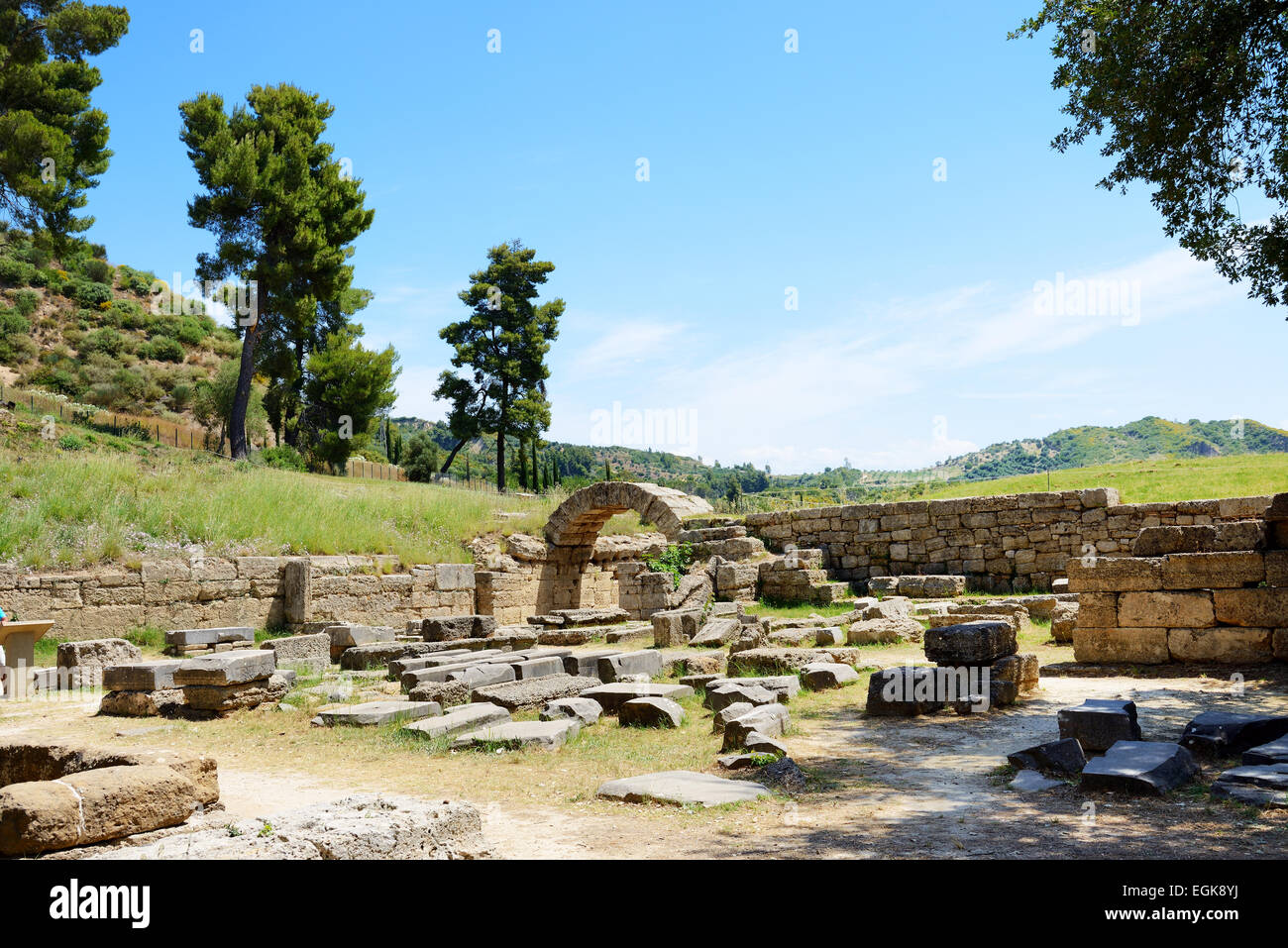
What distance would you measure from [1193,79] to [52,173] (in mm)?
26813

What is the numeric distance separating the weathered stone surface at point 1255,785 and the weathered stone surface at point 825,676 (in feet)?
15.3

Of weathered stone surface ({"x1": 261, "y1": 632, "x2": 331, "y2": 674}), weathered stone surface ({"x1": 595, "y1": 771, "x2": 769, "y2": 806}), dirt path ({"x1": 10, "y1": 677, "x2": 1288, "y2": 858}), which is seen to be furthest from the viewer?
weathered stone surface ({"x1": 261, "y1": 632, "x2": 331, "y2": 674})

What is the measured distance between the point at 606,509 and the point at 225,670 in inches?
447

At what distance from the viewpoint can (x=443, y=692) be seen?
898cm

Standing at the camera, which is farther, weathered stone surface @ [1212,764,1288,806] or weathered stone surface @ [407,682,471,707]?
weathered stone surface @ [407,682,471,707]

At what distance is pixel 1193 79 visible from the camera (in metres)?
8.23

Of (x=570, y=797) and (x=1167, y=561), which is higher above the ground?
(x=1167, y=561)

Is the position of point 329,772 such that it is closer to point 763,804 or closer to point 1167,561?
point 763,804

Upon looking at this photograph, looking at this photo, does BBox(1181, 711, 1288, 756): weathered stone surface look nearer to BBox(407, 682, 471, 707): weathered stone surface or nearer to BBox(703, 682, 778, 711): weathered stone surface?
BBox(703, 682, 778, 711): weathered stone surface

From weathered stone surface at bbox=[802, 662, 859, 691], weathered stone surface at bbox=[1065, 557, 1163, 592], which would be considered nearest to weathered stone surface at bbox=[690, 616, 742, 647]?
weathered stone surface at bbox=[802, 662, 859, 691]

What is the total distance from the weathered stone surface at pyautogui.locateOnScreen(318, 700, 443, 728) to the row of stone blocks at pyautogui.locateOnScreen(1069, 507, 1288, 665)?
774 centimetres

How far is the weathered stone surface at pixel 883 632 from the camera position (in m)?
12.5

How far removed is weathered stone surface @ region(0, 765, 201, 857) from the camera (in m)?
3.68
